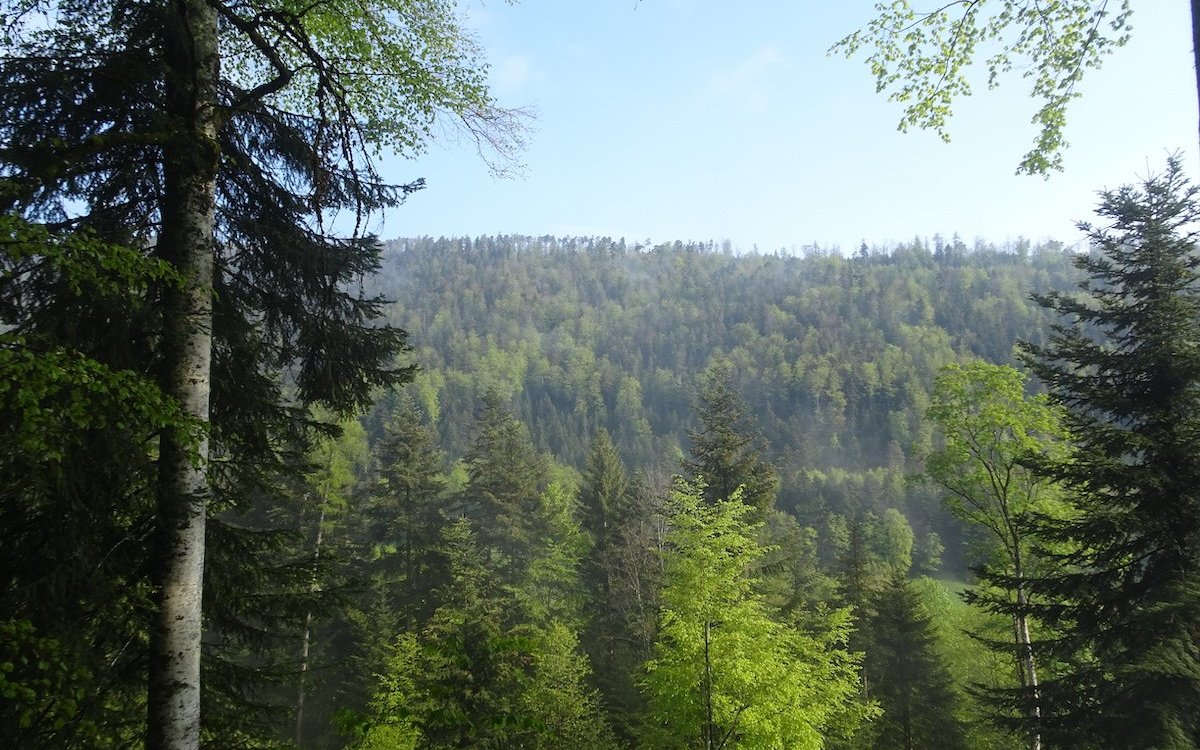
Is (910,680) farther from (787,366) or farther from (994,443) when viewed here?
(787,366)

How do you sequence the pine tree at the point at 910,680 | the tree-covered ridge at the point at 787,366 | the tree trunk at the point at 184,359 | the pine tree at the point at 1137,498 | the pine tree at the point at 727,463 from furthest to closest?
the tree-covered ridge at the point at 787,366 → the pine tree at the point at 910,680 → the pine tree at the point at 727,463 → the pine tree at the point at 1137,498 → the tree trunk at the point at 184,359

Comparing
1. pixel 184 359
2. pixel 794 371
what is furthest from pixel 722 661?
pixel 794 371

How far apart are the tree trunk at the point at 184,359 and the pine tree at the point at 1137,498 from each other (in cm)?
1105

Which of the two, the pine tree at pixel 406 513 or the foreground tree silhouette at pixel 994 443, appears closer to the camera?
the foreground tree silhouette at pixel 994 443

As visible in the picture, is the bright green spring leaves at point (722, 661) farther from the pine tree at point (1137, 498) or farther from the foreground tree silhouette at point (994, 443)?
the foreground tree silhouette at point (994, 443)

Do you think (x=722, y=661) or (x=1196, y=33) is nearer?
(x=1196, y=33)

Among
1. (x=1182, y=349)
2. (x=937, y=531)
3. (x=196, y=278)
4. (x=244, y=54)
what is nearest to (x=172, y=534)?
(x=196, y=278)

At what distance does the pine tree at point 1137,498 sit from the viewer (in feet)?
29.3

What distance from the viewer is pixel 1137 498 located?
988cm

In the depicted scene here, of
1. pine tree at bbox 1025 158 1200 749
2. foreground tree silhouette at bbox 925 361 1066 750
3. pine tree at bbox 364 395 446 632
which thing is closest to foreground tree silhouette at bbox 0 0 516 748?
pine tree at bbox 1025 158 1200 749

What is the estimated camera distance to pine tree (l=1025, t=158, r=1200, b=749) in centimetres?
894

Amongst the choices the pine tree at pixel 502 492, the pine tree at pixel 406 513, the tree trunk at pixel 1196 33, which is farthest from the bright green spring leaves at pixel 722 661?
the pine tree at pixel 502 492

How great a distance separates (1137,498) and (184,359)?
12.5 metres

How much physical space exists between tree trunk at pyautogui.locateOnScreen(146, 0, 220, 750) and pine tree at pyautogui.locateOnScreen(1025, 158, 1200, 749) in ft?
36.2
